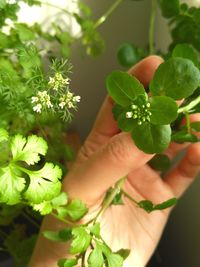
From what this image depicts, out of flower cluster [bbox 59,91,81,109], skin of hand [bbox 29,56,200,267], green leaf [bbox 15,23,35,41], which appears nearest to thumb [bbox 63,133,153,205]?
skin of hand [bbox 29,56,200,267]

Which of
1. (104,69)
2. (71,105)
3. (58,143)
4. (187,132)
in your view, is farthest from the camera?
(104,69)

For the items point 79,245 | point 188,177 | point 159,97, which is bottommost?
point 188,177

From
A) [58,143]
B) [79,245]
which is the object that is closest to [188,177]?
[58,143]

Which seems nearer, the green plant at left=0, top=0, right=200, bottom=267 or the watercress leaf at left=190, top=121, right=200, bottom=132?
the green plant at left=0, top=0, right=200, bottom=267

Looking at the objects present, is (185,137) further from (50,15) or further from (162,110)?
(50,15)

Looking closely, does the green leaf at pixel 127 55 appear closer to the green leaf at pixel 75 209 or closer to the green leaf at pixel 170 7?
the green leaf at pixel 170 7

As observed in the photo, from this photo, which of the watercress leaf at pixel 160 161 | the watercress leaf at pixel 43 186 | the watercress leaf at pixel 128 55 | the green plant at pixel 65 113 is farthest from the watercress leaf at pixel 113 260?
the watercress leaf at pixel 128 55

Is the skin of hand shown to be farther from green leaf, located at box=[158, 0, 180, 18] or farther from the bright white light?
the bright white light

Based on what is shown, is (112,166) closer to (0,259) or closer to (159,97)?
(159,97)
